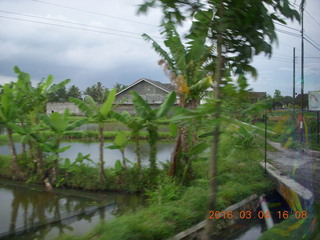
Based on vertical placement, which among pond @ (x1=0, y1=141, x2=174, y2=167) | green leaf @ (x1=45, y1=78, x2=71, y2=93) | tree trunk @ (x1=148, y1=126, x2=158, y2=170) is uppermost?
green leaf @ (x1=45, y1=78, x2=71, y2=93)

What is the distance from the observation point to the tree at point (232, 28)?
1.51 metres

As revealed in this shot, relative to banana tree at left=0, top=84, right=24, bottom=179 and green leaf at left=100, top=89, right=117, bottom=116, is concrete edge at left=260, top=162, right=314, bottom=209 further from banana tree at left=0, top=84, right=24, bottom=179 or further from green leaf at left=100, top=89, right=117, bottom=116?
banana tree at left=0, top=84, right=24, bottom=179

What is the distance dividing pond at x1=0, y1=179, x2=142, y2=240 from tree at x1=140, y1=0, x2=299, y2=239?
3646 mm

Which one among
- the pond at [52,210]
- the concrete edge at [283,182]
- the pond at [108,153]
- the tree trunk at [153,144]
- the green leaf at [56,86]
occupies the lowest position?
the pond at [52,210]

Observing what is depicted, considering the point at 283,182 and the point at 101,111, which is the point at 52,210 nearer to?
the point at 101,111

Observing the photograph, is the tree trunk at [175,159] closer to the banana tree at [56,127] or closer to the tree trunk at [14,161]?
the banana tree at [56,127]

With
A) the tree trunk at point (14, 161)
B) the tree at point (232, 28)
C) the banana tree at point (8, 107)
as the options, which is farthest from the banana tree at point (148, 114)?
the tree at point (232, 28)

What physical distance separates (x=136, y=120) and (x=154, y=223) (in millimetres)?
3232

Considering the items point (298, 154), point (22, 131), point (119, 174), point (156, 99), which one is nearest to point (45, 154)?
point (22, 131)

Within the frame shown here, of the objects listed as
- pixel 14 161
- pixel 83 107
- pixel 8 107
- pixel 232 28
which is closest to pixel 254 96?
pixel 232 28

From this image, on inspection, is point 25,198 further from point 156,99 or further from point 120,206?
point 156,99

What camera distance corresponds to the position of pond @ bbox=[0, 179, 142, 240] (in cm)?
476

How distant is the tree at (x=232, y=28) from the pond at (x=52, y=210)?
3.65 meters

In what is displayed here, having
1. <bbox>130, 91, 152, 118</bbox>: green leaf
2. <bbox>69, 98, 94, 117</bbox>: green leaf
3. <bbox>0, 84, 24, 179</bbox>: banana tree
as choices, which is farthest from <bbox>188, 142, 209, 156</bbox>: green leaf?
<bbox>0, 84, 24, 179</bbox>: banana tree
